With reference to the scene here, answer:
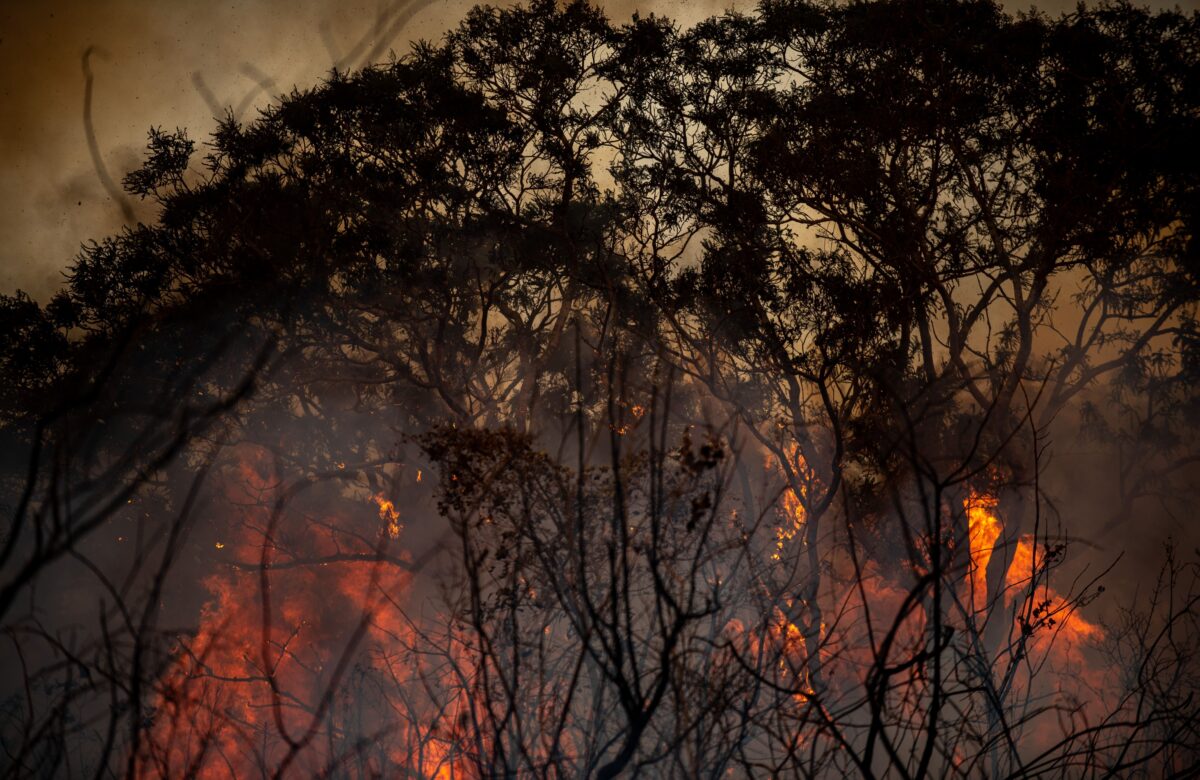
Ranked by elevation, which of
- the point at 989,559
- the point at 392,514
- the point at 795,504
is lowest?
the point at 989,559

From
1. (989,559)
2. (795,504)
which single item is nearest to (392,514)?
(795,504)

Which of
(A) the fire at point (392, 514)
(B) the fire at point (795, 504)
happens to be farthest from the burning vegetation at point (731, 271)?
(A) the fire at point (392, 514)

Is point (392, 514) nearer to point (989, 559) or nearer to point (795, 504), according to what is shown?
point (795, 504)

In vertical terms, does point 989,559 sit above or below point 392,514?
below

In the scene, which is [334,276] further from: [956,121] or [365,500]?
[956,121]

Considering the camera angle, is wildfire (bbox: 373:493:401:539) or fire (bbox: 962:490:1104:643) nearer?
fire (bbox: 962:490:1104:643)

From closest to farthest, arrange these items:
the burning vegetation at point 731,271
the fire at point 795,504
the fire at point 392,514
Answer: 1. the burning vegetation at point 731,271
2. the fire at point 795,504
3. the fire at point 392,514

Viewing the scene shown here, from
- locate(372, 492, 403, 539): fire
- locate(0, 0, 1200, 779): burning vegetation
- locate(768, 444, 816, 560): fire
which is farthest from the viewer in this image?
locate(372, 492, 403, 539): fire

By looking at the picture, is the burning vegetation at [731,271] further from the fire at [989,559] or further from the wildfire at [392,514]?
the wildfire at [392,514]

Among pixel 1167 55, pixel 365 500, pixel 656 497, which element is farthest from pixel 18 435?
pixel 1167 55

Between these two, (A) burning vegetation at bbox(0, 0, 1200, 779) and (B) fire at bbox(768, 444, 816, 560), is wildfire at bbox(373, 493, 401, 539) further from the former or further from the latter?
(B) fire at bbox(768, 444, 816, 560)

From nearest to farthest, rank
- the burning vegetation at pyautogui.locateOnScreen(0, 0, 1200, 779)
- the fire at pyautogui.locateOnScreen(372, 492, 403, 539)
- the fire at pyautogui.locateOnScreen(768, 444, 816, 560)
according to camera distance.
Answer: the burning vegetation at pyautogui.locateOnScreen(0, 0, 1200, 779) < the fire at pyautogui.locateOnScreen(768, 444, 816, 560) < the fire at pyautogui.locateOnScreen(372, 492, 403, 539)

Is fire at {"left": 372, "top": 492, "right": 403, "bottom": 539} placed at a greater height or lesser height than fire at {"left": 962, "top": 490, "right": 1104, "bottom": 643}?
greater

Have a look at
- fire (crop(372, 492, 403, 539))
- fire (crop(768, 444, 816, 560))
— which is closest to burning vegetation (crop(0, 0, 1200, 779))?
fire (crop(768, 444, 816, 560))
